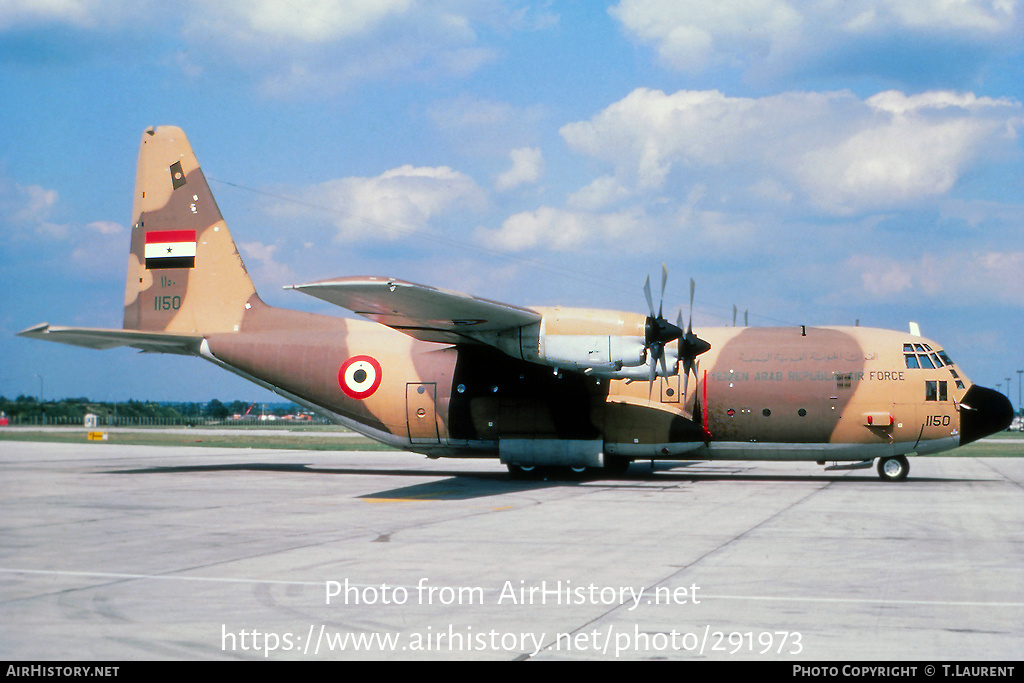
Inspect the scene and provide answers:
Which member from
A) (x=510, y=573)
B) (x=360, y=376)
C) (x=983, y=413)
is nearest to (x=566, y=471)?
(x=360, y=376)

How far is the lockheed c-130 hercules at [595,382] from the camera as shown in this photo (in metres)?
20.2

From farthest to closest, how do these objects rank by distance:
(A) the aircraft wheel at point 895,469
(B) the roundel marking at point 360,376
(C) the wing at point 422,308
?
(B) the roundel marking at point 360,376 < (A) the aircraft wheel at point 895,469 < (C) the wing at point 422,308

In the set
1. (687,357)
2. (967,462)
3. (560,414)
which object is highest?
(687,357)

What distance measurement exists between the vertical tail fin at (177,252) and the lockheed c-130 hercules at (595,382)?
957mm

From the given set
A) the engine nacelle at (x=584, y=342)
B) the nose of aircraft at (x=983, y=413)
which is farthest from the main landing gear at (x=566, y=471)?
the nose of aircraft at (x=983, y=413)

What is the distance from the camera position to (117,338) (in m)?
23.8

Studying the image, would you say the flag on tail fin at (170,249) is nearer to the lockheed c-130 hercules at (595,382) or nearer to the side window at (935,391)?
the lockheed c-130 hercules at (595,382)

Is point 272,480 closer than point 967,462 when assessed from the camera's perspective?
Yes

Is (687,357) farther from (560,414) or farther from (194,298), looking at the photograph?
(194,298)

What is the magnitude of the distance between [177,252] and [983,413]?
2329 centimetres

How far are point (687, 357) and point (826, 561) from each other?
33.8 feet

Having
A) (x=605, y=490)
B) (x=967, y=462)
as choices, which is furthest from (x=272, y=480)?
(x=967, y=462)

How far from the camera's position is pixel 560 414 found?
2250cm

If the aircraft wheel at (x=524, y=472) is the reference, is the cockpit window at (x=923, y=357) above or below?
above
